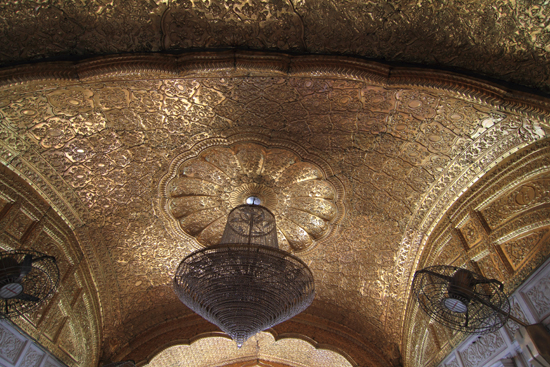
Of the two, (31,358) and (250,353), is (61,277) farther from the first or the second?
(250,353)

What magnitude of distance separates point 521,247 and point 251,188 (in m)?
3.26

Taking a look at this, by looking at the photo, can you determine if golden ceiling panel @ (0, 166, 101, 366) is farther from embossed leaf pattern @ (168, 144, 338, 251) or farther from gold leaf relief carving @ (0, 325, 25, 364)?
embossed leaf pattern @ (168, 144, 338, 251)

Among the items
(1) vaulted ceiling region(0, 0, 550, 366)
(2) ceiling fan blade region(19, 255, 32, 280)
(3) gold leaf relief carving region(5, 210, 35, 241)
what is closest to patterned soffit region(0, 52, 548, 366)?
(1) vaulted ceiling region(0, 0, 550, 366)

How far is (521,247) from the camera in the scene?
4.24 metres

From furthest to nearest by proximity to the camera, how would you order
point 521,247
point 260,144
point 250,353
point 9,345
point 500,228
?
point 250,353 → point 260,144 → point 9,345 → point 500,228 → point 521,247

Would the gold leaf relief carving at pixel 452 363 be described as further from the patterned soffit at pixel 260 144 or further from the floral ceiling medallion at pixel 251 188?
the floral ceiling medallion at pixel 251 188

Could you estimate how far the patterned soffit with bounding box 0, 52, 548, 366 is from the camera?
4.05 meters

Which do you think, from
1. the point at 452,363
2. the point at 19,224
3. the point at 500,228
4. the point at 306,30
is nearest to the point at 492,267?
the point at 500,228

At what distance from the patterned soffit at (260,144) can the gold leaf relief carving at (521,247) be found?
0.94m

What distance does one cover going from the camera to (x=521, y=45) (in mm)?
3744

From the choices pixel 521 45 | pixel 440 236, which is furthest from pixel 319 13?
pixel 440 236

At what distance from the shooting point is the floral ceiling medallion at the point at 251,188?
5258 mm

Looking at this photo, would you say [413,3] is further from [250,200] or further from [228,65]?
[250,200]

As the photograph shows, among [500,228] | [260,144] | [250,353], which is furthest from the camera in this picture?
[250,353]
